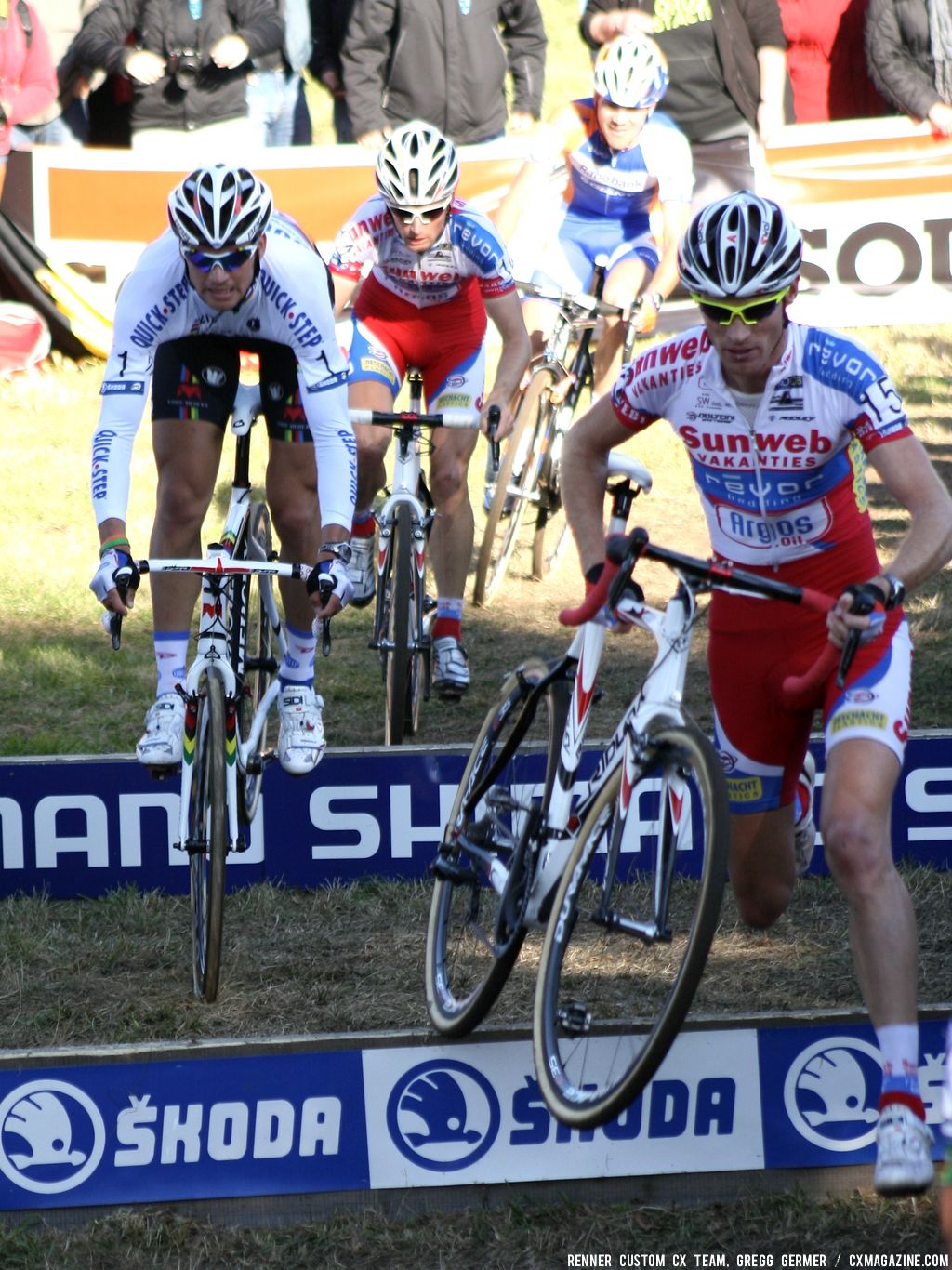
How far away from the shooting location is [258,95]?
497 inches

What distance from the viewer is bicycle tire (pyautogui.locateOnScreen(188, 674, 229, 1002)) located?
15.8ft

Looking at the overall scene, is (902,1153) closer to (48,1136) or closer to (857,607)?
(857,607)

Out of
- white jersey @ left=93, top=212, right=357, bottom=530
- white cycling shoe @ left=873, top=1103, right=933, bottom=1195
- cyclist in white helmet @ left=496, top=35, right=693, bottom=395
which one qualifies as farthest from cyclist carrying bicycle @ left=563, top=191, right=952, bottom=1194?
cyclist in white helmet @ left=496, top=35, right=693, bottom=395

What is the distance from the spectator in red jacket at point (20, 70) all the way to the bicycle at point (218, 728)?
26.3ft

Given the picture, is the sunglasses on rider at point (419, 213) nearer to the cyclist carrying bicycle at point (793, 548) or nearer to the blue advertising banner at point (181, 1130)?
the cyclist carrying bicycle at point (793, 548)

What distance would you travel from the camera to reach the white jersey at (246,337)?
523cm

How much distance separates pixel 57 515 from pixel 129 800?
507 cm

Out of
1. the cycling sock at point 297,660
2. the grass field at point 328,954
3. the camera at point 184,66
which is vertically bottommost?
the grass field at point 328,954

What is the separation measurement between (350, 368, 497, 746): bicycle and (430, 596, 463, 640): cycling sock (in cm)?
33

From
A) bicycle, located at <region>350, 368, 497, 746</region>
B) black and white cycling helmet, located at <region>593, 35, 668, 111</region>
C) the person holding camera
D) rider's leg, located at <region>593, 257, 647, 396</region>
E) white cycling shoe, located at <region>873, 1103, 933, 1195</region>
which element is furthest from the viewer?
the person holding camera

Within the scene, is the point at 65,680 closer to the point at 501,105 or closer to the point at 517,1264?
the point at 517,1264

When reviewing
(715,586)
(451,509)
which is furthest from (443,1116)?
(451,509)

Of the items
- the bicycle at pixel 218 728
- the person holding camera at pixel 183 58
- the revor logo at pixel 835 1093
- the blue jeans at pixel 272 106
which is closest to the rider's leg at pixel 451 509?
the bicycle at pixel 218 728

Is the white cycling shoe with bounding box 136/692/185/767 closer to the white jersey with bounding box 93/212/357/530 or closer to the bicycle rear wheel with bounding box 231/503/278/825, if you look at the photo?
the bicycle rear wheel with bounding box 231/503/278/825
